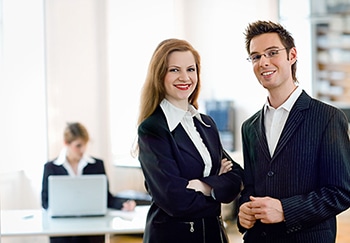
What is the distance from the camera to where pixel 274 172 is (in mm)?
1819

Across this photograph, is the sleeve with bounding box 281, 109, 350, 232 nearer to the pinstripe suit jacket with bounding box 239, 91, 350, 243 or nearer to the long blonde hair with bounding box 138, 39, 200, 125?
the pinstripe suit jacket with bounding box 239, 91, 350, 243

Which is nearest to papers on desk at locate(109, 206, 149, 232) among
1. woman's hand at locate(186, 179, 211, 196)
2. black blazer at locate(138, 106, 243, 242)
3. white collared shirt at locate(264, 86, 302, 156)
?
black blazer at locate(138, 106, 243, 242)

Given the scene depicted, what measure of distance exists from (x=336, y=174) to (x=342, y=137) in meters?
0.13

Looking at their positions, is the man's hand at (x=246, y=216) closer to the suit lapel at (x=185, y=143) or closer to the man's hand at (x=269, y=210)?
the man's hand at (x=269, y=210)

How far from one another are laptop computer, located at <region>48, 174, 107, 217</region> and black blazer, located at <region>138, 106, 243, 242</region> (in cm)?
137

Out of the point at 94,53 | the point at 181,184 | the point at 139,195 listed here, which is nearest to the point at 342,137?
the point at 181,184

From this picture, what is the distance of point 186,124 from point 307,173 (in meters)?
0.53

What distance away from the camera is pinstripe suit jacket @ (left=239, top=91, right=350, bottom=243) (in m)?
1.72

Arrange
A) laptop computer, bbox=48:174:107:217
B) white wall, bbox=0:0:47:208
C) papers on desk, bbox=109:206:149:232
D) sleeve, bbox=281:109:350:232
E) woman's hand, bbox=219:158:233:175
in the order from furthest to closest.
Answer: white wall, bbox=0:0:47:208 → laptop computer, bbox=48:174:107:217 → papers on desk, bbox=109:206:149:232 → woman's hand, bbox=219:158:233:175 → sleeve, bbox=281:109:350:232

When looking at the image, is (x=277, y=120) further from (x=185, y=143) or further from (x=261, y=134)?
(x=185, y=143)

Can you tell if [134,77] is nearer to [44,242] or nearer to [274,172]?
[44,242]

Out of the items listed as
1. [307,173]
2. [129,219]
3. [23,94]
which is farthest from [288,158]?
[23,94]

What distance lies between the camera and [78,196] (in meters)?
3.38

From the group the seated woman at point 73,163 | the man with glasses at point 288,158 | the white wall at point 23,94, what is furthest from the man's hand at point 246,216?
the white wall at point 23,94
